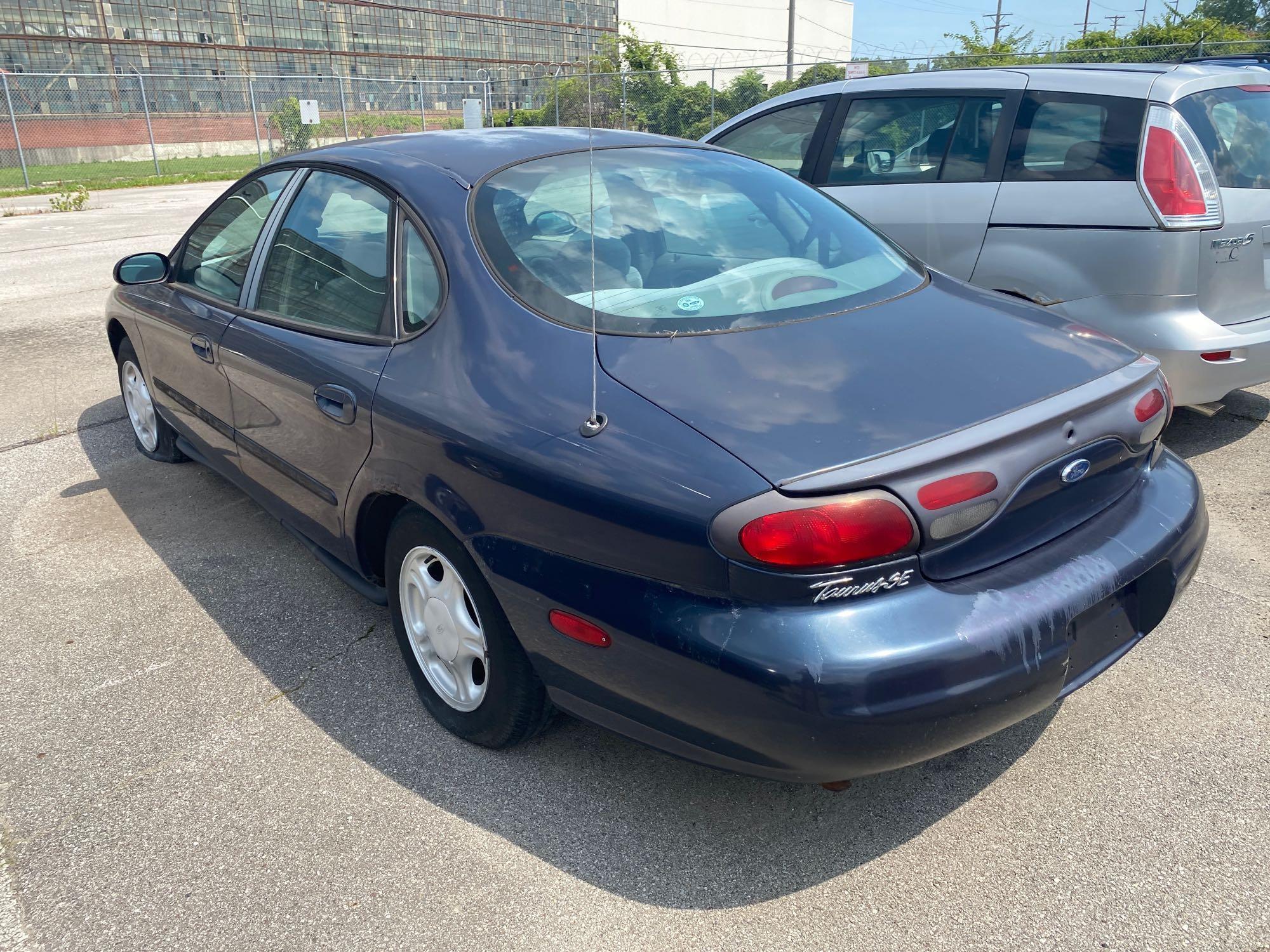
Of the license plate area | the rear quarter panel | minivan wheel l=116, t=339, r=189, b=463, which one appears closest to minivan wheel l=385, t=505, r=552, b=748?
the license plate area

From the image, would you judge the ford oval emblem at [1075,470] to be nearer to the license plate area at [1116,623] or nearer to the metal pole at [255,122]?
the license plate area at [1116,623]

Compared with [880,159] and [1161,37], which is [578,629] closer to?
[880,159]

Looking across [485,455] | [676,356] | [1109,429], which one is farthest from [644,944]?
[1109,429]

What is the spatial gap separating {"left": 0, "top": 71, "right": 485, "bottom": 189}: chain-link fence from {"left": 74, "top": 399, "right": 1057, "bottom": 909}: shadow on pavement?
82.5ft

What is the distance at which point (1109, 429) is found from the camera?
229 cm

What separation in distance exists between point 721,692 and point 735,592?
20cm

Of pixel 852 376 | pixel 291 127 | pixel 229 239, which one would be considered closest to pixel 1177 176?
pixel 852 376

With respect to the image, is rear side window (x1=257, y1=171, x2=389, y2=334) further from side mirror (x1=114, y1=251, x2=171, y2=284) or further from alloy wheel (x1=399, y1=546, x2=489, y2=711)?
side mirror (x1=114, y1=251, x2=171, y2=284)

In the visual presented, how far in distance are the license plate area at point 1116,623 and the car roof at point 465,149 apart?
1.96 meters

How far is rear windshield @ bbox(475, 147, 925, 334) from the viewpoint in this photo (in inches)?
100

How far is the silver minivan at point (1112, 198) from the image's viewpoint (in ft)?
13.7

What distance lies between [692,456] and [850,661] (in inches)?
19.9

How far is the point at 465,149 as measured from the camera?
310 centimetres

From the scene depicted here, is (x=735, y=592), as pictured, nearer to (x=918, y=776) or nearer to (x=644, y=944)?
(x=644, y=944)
